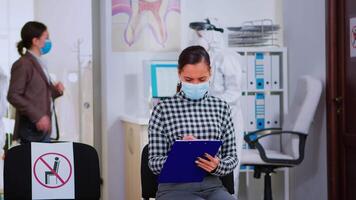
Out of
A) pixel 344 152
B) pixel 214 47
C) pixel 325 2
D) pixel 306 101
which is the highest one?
pixel 325 2

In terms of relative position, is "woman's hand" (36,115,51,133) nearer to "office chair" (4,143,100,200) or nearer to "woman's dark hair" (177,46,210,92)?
"office chair" (4,143,100,200)

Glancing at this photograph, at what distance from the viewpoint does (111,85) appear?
4562 millimetres

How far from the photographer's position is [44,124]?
4465 millimetres

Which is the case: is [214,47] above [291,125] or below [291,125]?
above

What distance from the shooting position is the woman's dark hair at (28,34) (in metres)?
4.61

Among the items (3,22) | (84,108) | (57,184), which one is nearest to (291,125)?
(84,108)

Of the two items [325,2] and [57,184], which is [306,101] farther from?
[57,184]

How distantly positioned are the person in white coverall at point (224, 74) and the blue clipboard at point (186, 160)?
1784 mm

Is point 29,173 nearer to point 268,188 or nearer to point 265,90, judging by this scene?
point 268,188

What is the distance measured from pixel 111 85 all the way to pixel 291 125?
141 centimetres

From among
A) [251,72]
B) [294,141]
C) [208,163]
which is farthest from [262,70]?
[208,163]

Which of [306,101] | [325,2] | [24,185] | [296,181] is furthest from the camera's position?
[296,181]

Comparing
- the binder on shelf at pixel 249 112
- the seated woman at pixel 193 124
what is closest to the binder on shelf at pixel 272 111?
the binder on shelf at pixel 249 112

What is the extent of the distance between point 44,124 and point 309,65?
82.6 inches
